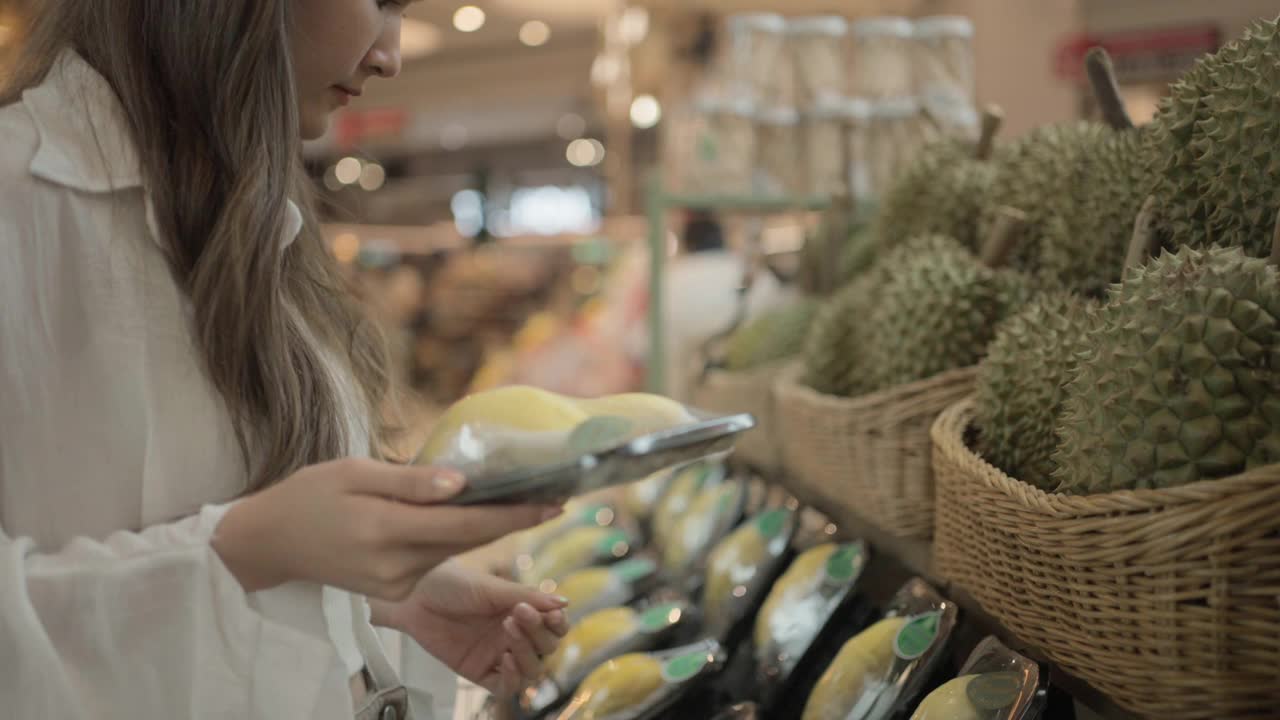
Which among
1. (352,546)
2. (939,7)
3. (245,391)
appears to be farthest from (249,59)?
(939,7)

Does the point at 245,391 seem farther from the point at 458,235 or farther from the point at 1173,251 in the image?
the point at 458,235

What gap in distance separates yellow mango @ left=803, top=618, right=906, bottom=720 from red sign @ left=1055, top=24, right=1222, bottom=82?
9.88 ft

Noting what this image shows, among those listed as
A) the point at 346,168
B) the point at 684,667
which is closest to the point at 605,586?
the point at 684,667

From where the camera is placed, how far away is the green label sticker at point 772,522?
4.57ft

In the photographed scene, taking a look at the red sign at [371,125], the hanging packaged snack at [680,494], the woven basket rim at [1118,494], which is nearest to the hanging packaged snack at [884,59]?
the hanging packaged snack at [680,494]

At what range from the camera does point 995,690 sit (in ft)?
2.69

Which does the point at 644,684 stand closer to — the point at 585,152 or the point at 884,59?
the point at 884,59

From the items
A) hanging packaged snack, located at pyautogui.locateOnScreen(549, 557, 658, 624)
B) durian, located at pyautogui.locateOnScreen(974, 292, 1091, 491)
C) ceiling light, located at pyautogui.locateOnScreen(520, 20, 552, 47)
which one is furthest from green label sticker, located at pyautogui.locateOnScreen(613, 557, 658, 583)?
ceiling light, located at pyautogui.locateOnScreen(520, 20, 552, 47)

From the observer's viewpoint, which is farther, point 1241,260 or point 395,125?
point 395,125

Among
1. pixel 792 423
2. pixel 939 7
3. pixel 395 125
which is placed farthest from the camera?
pixel 395 125

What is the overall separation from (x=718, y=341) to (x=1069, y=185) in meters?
0.96

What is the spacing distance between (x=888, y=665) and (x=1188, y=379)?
0.39 m

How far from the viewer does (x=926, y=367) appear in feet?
4.09

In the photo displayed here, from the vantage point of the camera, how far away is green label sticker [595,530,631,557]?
1710 millimetres
